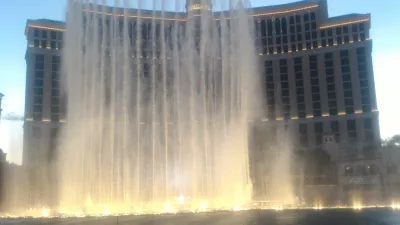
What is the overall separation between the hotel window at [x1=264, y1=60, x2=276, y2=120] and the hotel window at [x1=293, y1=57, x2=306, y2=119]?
5.47 metres

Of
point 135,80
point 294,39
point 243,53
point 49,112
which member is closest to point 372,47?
point 294,39

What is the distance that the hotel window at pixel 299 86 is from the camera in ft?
311

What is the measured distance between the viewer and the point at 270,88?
9712 cm

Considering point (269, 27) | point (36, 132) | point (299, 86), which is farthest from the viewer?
point (269, 27)

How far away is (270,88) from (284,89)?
126 inches

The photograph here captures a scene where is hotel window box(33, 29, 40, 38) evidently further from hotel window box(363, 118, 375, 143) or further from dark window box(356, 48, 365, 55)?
hotel window box(363, 118, 375, 143)

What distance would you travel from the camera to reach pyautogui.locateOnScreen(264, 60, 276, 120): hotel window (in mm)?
95688

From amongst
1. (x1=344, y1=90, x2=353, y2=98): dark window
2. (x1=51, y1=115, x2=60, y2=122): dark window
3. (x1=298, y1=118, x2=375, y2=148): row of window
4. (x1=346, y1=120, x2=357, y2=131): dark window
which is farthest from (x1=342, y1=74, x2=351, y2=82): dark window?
(x1=51, y1=115, x2=60, y2=122): dark window

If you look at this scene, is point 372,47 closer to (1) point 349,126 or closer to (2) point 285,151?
(1) point 349,126

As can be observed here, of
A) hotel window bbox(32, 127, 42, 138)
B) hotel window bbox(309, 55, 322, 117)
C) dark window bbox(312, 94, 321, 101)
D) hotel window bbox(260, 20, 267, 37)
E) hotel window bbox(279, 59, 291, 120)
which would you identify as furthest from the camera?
hotel window bbox(260, 20, 267, 37)

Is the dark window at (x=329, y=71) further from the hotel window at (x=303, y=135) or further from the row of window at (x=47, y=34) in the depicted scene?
the row of window at (x=47, y=34)

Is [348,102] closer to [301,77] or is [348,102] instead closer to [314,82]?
[314,82]

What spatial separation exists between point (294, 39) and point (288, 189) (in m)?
47.0

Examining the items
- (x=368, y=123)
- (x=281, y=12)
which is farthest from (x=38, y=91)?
(x=368, y=123)
